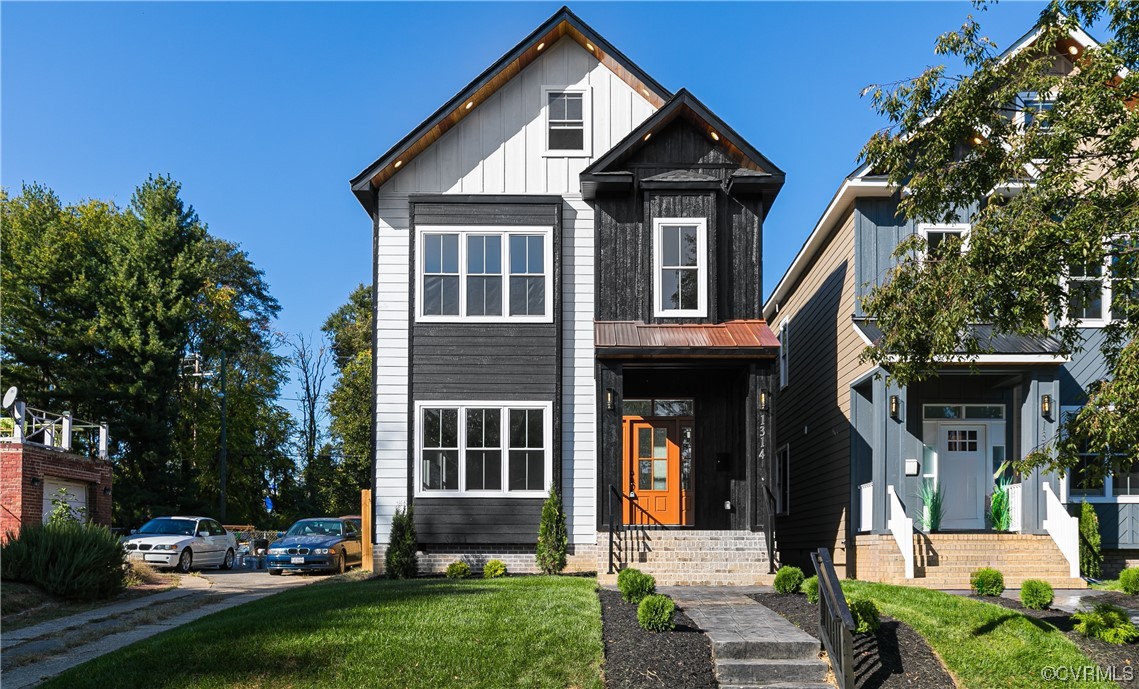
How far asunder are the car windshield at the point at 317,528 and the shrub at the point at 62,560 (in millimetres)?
8458

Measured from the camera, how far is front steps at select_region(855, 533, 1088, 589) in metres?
16.3

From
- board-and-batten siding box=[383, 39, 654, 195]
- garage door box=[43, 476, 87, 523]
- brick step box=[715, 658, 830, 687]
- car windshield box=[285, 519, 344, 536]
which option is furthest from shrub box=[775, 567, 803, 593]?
garage door box=[43, 476, 87, 523]

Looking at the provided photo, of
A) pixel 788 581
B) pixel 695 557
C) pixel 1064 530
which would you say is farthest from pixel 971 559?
pixel 788 581

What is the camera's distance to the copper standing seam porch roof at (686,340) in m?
16.7

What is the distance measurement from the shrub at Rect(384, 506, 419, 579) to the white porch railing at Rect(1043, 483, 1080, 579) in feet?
34.0

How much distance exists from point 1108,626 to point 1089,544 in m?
6.75

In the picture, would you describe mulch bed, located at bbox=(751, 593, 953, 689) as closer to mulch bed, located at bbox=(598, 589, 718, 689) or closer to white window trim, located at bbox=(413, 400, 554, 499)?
mulch bed, located at bbox=(598, 589, 718, 689)

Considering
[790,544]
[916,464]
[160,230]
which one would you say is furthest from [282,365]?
[916,464]

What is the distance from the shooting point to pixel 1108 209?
393 inches

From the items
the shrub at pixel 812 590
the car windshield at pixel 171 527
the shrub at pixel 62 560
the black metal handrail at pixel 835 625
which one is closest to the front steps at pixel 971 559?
the shrub at pixel 812 590

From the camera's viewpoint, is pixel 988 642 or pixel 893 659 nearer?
pixel 893 659

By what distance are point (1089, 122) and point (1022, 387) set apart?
26.4 feet

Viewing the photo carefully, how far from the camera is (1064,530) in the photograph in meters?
16.2

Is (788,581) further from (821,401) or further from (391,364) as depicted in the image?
(391,364)
